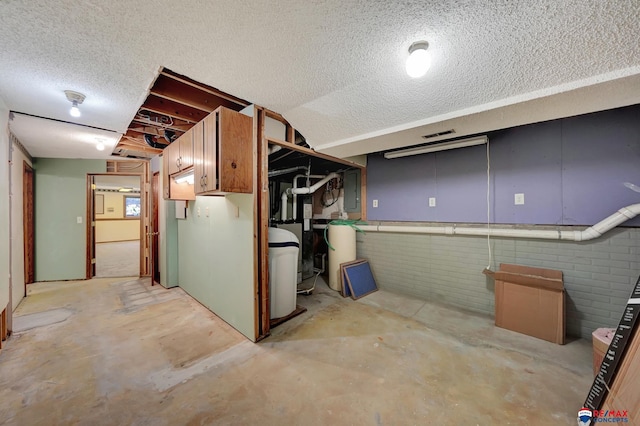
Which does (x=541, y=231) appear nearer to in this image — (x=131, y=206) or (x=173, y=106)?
(x=173, y=106)

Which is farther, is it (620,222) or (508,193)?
(508,193)

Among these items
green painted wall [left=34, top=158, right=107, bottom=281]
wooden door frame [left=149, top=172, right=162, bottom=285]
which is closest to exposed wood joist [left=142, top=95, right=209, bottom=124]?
wooden door frame [left=149, top=172, right=162, bottom=285]

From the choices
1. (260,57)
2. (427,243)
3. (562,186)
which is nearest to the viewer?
(260,57)

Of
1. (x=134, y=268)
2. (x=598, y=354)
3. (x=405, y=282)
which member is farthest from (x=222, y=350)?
(x=134, y=268)

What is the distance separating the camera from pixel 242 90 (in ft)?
6.07

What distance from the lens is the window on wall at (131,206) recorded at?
9.63 m

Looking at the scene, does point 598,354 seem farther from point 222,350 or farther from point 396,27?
point 222,350

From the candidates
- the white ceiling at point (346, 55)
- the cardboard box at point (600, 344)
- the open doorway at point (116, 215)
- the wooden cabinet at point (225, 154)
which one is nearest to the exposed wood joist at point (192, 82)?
the white ceiling at point (346, 55)

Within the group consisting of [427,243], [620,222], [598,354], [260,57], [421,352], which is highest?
[260,57]

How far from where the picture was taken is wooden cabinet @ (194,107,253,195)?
1917 millimetres

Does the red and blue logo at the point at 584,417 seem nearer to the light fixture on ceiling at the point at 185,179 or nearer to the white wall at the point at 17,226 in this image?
→ the light fixture on ceiling at the point at 185,179

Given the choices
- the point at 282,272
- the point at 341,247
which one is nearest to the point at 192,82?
the point at 282,272

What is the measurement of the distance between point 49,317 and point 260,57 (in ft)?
12.4

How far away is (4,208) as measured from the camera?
209 cm
